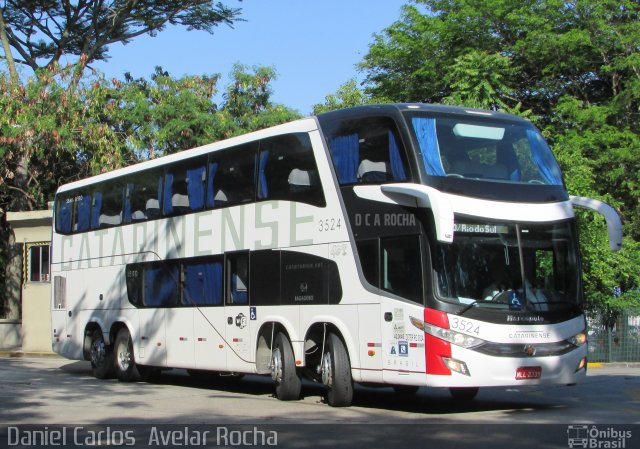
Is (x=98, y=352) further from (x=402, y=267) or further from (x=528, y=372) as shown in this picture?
(x=528, y=372)

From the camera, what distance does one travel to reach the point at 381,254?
43.1ft

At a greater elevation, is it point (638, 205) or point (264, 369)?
point (638, 205)

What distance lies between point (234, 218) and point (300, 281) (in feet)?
7.36

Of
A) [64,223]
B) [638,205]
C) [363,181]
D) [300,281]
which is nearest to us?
[363,181]

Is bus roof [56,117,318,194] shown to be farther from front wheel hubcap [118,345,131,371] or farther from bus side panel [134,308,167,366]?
front wheel hubcap [118,345,131,371]

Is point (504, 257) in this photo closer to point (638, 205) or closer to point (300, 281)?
point (300, 281)

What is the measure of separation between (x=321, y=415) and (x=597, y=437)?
4.08 meters

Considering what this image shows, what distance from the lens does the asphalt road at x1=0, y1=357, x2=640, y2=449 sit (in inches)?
404

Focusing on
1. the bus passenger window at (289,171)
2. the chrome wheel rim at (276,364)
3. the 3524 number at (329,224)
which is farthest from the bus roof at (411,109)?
the chrome wheel rim at (276,364)

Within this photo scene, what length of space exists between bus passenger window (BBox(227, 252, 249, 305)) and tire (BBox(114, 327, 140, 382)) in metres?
4.33

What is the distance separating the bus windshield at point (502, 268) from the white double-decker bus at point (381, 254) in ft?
0.06

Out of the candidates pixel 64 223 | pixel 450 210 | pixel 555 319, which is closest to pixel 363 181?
pixel 450 210

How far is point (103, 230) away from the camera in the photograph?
68.0 feet

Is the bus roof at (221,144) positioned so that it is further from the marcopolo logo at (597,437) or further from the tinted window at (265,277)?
the marcopolo logo at (597,437)
